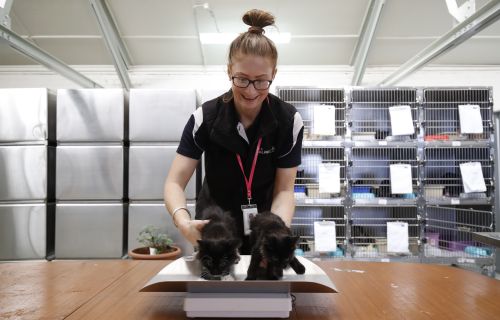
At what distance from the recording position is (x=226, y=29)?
380cm

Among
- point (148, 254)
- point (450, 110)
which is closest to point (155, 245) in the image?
point (148, 254)

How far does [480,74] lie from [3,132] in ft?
17.7

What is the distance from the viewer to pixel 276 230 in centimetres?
81

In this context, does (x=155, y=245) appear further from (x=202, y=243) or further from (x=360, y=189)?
(x=202, y=243)

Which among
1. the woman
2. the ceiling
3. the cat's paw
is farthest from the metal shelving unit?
the cat's paw

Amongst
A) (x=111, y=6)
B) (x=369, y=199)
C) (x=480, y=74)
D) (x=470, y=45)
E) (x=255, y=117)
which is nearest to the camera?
(x=255, y=117)

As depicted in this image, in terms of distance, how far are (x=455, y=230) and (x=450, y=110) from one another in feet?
3.42

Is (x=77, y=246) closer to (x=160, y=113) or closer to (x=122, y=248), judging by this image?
(x=122, y=248)

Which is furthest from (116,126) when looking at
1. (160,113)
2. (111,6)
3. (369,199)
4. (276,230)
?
(276,230)

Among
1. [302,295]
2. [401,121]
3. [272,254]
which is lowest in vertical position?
[302,295]

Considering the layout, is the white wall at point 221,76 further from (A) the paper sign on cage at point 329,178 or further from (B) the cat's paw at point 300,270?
(B) the cat's paw at point 300,270

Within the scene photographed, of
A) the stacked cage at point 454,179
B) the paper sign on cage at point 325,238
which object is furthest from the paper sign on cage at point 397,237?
the paper sign on cage at point 325,238

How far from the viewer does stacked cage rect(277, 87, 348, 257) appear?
9.26 ft

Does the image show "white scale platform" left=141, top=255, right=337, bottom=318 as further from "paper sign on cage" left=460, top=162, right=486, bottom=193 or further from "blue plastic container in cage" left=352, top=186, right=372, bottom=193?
"paper sign on cage" left=460, top=162, right=486, bottom=193
